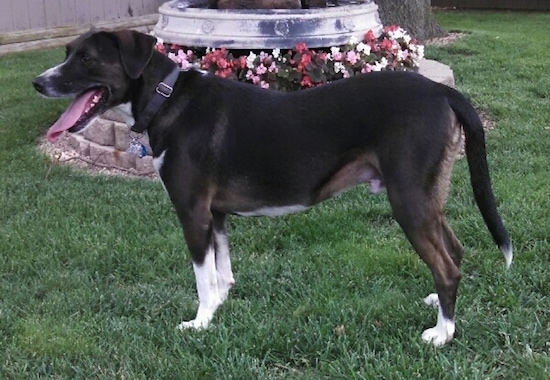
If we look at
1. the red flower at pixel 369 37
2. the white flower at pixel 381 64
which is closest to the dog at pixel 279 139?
the white flower at pixel 381 64

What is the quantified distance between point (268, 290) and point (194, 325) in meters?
0.52

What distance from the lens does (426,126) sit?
3055 mm

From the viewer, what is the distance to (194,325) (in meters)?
3.48

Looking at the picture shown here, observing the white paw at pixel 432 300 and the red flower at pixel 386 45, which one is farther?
the red flower at pixel 386 45

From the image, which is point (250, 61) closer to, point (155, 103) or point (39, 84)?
point (155, 103)

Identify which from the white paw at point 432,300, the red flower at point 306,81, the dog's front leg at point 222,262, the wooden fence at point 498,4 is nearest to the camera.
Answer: the white paw at point 432,300

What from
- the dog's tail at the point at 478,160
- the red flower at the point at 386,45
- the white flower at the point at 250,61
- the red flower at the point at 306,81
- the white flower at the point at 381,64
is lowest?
the red flower at the point at 306,81

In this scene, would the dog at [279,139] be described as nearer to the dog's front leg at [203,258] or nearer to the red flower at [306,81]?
the dog's front leg at [203,258]

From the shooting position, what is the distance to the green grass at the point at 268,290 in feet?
10.3

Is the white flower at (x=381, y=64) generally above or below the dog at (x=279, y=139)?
below

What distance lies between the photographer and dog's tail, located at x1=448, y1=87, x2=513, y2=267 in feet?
10.2

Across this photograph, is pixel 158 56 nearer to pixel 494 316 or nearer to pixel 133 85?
pixel 133 85

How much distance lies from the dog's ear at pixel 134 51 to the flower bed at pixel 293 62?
267cm

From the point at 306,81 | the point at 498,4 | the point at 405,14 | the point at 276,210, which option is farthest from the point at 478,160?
the point at 498,4
